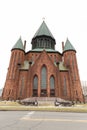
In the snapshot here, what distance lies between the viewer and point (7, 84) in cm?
4062

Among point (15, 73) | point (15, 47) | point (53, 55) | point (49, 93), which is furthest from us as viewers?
point (53, 55)

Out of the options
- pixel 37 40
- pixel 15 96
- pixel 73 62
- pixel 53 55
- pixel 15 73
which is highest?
pixel 37 40

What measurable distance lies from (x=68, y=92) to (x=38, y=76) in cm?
1024

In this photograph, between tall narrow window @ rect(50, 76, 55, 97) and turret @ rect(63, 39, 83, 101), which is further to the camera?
turret @ rect(63, 39, 83, 101)

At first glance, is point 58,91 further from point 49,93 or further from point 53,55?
point 53,55

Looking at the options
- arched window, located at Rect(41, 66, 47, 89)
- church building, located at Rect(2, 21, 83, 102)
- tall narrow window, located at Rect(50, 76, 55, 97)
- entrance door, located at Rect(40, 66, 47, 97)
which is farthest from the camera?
arched window, located at Rect(41, 66, 47, 89)

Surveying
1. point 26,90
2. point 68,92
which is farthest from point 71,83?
point 26,90

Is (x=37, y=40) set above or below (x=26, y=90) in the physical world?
above
